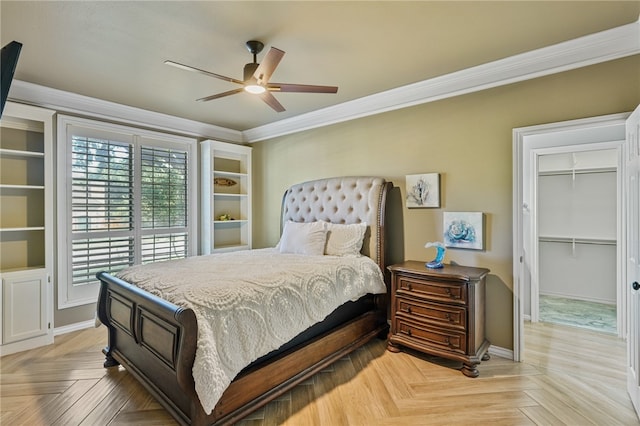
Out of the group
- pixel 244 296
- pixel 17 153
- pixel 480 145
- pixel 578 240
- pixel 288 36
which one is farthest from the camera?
pixel 578 240

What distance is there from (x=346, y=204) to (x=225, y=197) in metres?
2.30

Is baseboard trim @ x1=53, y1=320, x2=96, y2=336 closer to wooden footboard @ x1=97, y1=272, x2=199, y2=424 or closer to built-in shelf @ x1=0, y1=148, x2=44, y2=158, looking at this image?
wooden footboard @ x1=97, y1=272, x2=199, y2=424

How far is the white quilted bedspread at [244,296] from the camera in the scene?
178 cm

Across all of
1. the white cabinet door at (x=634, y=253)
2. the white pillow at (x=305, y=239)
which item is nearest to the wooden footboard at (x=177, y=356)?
the white pillow at (x=305, y=239)

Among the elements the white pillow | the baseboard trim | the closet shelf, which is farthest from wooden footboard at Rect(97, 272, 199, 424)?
the closet shelf

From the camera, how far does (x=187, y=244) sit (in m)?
4.62

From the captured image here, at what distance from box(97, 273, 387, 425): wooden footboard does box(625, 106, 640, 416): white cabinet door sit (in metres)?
2.04

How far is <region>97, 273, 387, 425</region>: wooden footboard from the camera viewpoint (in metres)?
1.75

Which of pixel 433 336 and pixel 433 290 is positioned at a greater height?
pixel 433 290

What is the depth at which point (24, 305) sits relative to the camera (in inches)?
122

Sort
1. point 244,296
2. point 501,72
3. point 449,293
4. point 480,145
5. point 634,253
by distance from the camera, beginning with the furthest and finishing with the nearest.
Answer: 1. point 480,145
2. point 501,72
3. point 449,293
4. point 634,253
5. point 244,296

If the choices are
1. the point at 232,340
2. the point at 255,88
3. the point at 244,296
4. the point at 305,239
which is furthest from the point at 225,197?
the point at 232,340

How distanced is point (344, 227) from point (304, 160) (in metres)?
1.41

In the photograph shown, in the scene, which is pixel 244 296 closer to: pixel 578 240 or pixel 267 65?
pixel 267 65
